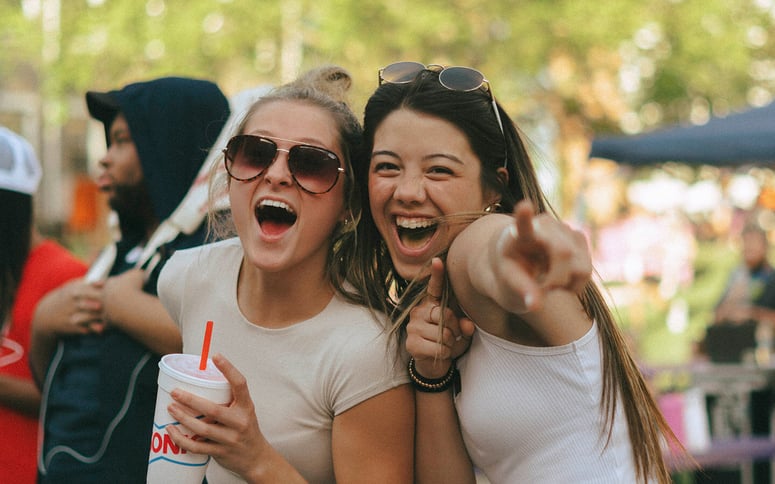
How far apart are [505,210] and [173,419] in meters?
1.01

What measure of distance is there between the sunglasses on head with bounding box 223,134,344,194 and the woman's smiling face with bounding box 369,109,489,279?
118 mm

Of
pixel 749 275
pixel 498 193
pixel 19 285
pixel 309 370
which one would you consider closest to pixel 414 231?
pixel 498 193

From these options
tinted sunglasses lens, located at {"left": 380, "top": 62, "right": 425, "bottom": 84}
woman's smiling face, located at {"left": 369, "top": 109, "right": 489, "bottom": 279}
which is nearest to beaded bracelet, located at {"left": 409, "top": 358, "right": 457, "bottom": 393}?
woman's smiling face, located at {"left": 369, "top": 109, "right": 489, "bottom": 279}

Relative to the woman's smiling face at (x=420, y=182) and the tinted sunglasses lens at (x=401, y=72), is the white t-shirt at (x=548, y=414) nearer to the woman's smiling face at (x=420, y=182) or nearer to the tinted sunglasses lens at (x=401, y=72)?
the woman's smiling face at (x=420, y=182)

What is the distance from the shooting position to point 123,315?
9.26 feet

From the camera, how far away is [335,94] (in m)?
2.69

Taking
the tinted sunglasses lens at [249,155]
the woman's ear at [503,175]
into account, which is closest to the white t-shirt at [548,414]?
the woman's ear at [503,175]

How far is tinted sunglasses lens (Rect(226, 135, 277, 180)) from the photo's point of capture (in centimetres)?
244

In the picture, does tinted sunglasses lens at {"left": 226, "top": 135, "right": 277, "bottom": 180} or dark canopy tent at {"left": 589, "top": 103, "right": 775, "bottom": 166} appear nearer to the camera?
tinted sunglasses lens at {"left": 226, "top": 135, "right": 277, "bottom": 180}

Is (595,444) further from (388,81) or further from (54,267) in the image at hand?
(54,267)

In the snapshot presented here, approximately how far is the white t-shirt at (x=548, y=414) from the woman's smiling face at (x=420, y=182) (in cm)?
36

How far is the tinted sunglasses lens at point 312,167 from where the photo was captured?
7.95ft

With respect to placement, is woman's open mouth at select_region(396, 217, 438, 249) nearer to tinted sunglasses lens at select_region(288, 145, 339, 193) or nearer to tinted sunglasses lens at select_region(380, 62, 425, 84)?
tinted sunglasses lens at select_region(288, 145, 339, 193)

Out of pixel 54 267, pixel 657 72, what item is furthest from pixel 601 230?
pixel 54 267
